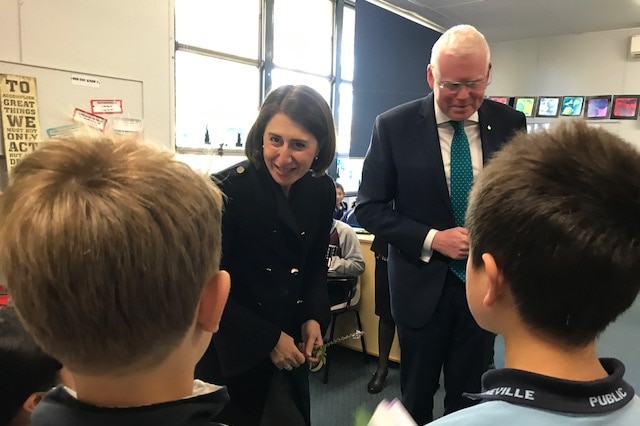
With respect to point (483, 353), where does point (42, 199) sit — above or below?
above

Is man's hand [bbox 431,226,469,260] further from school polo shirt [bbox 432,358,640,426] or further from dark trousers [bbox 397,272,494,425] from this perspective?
→ school polo shirt [bbox 432,358,640,426]

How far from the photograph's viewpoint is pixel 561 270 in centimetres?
74

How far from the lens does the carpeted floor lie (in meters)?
2.96

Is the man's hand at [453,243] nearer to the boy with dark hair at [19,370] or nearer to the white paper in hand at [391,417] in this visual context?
the white paper in hand at [391,417]

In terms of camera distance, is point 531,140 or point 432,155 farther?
point 432,155

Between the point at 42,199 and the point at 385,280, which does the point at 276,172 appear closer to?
the point at 42,199

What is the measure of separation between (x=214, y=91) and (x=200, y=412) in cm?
402

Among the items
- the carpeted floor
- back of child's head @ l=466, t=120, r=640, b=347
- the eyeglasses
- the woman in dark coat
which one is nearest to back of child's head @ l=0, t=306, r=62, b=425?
the woman in dark coat

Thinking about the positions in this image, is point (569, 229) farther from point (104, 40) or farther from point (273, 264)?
point (104, 40)

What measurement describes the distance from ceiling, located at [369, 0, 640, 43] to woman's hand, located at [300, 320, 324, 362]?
4939mm

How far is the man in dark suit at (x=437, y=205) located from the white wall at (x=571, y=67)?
19.2 feet

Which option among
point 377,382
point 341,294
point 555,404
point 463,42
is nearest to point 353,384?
point 377,382

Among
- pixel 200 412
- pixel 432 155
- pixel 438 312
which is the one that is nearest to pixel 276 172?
pixel 432 155

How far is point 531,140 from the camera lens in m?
0.82
